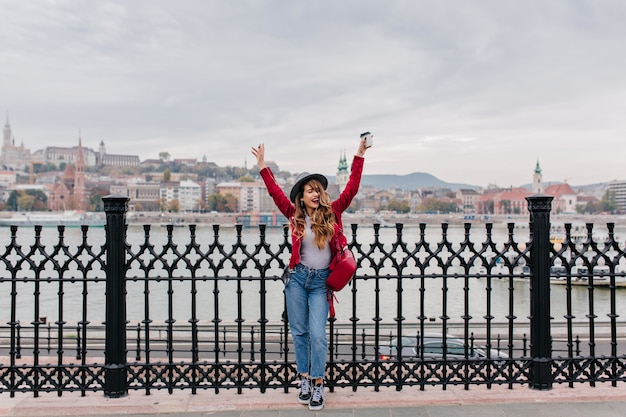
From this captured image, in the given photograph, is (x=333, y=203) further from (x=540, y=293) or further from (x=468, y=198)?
(x=468, y=198)

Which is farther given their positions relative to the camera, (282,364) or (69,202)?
(69,202)

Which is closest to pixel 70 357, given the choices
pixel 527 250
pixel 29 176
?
pixel 527 250

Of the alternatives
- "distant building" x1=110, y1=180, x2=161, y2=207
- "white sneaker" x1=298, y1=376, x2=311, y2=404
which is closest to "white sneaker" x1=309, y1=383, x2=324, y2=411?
"white sneaker" x1=298, y1=376, x2=311, y2=404

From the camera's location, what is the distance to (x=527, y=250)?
14.9ft

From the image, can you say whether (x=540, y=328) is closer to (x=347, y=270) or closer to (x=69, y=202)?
(x=347, y=270)

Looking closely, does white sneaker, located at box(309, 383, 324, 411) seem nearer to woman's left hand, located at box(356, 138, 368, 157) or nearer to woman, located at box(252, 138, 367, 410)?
woman, located at box(252, 138, 367, 410)

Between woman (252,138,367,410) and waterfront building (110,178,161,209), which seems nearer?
woman (252,138,367,410)

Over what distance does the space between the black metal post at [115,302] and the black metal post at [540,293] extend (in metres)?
3.28

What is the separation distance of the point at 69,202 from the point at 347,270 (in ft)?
532

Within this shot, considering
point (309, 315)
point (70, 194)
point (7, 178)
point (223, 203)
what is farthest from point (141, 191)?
point (309, 315)

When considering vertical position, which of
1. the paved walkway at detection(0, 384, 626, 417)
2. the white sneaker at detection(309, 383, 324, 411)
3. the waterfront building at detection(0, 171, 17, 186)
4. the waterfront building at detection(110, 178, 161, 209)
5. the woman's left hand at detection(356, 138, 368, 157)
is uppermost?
the waterfront building at detection(0, 171, 17, 186)

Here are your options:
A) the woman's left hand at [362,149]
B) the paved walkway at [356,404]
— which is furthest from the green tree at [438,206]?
the woman's left hand at [362,149]

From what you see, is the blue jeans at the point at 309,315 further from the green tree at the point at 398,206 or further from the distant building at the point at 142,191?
the green tree at the point at 398,206

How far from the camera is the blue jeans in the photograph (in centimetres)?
406
